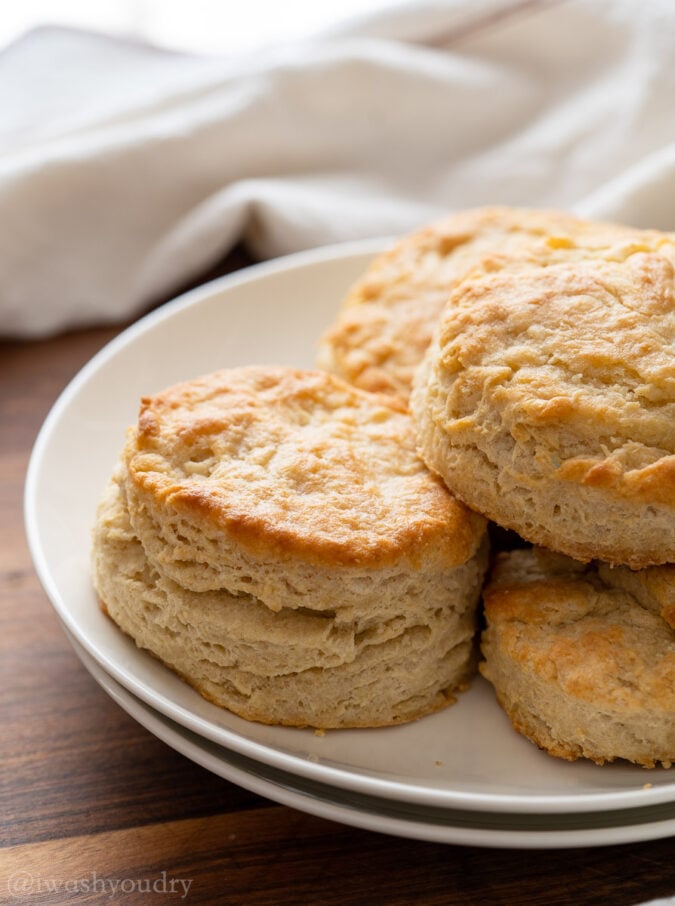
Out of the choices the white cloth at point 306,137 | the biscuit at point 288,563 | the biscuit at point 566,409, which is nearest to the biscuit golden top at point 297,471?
the biscuit at point 288,563

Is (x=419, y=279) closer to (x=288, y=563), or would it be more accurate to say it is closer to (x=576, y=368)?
(x=576, y=368)

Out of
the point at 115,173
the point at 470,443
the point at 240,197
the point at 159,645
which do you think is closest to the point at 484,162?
the point at 240,197

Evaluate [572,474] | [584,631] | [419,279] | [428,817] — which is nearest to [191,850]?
[428,817]

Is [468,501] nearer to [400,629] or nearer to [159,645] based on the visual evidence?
[400,629]

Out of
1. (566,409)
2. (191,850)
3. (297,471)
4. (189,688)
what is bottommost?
(191,850)

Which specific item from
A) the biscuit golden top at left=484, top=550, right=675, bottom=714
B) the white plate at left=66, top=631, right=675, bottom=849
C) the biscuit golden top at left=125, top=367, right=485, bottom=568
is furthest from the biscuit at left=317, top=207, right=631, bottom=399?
the white plate at left=66, top=631, right=675, bottom=849

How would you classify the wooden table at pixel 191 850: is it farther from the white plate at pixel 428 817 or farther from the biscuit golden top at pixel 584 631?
the biscuit golden top at pixel 584 631

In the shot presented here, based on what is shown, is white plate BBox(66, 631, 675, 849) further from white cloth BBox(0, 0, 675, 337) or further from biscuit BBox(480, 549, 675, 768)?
white cloth BBox(0, 0, 675, 337)
